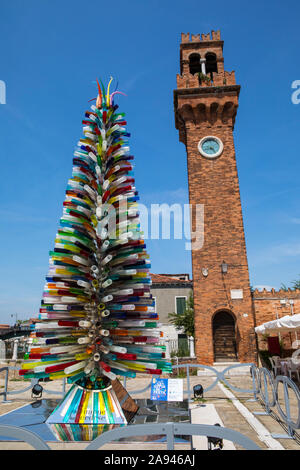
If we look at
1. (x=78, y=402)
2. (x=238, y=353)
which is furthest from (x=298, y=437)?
(x=238, y=353)

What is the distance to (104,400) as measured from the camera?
5.84 metres

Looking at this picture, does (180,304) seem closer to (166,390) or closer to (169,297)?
(169,297)

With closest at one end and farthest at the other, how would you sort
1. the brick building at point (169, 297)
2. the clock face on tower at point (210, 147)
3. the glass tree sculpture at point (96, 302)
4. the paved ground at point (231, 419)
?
the paved ground at point (231, 419), the glass tree sculpture at point (96, 302), the clock face on tower at point (210, 147), the brick building at point (169, 297)

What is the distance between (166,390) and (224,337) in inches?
435

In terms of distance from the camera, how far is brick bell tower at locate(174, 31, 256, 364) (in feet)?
56.7

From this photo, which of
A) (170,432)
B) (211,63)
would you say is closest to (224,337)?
(170,432)

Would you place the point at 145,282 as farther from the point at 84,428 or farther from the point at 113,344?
the point at 84,428

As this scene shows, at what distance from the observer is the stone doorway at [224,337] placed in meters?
17.2

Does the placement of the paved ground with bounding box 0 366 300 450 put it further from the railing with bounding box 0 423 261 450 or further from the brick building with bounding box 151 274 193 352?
the brick building with bounding box 151 274 193 352

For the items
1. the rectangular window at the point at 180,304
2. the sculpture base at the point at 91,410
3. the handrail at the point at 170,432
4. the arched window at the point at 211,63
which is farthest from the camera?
the rectangular window at the point at 180,304

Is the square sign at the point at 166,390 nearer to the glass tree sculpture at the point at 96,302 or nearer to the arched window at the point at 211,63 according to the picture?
the glass tree sculpture at the point at 96,302

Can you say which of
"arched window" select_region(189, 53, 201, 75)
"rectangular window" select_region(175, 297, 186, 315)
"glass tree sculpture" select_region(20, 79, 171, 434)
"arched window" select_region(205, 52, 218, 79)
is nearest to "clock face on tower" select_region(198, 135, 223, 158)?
"arched window" select_region(205, 52, 218, 79)

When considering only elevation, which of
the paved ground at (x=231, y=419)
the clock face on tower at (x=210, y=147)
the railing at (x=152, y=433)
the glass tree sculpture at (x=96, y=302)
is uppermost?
the clock face on tower at (x=210, y=147)

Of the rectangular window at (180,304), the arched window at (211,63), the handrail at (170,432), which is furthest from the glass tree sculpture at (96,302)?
the rectangular window at (180,304)
